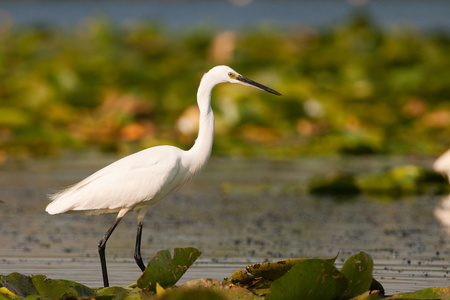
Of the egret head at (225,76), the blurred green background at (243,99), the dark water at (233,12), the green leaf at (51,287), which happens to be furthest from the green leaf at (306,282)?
the dark water at (233,12)

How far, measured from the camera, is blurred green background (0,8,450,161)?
14.8 meters

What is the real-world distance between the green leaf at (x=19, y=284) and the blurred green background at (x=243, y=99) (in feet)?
26.1

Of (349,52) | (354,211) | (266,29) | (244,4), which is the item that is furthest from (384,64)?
(244,4)

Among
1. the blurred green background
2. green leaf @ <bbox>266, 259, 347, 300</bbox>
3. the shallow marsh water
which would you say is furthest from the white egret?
the blurred green background

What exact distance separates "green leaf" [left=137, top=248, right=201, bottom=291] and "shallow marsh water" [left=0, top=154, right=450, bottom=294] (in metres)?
1.38

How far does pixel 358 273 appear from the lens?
215 inches

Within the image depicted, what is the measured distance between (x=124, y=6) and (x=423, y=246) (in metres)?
78.2

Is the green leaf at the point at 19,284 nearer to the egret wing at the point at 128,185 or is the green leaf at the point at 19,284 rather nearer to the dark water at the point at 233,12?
the egret wing at the point at 128,185

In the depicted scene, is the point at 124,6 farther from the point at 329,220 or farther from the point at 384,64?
the point at 329,220

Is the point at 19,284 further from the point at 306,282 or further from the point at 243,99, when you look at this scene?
the point at 243,99

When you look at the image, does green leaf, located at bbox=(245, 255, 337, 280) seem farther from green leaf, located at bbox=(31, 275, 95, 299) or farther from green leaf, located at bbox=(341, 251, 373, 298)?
green leaf, located at bbox=(31, 275, 95, 299)

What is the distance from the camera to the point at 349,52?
2380 centimetres

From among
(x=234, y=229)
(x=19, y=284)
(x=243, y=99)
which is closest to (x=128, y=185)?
(x=19, y=284)

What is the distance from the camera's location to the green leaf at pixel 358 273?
5465mm
